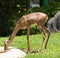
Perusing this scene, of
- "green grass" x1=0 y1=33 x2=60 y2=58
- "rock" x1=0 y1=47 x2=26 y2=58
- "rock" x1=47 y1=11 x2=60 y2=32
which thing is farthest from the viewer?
"rock" x1=47 y1=11 x2=60 y2=32

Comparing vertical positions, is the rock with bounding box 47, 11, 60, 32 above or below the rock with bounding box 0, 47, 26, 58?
below

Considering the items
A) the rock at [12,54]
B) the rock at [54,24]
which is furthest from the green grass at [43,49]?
the rock at [54,24]

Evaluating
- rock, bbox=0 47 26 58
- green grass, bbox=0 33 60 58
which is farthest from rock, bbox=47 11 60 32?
rock, bbox=0 47 26 58

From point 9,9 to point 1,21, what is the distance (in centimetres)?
77

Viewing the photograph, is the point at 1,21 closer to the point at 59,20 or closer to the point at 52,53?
the point at 59,20

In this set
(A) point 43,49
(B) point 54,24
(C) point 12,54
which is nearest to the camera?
(C) point 12,54

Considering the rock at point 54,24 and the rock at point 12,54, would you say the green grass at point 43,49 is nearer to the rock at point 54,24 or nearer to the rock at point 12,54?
the rock at point 12,54

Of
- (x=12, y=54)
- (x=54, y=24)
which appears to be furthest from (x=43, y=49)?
(x=54, y=24)

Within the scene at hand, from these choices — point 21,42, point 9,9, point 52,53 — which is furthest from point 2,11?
point 52,53

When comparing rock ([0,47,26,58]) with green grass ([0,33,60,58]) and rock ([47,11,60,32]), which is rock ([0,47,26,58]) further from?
rock ([47,11,60,32])

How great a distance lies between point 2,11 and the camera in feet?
59.1

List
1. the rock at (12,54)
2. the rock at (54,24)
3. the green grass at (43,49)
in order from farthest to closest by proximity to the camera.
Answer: the rock at (54,24) → the green grass at (43,49) → the rock at (12,54)

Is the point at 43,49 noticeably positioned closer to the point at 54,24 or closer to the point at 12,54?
the point at 12,54

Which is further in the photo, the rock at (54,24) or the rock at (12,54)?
the rock at (54,24)
